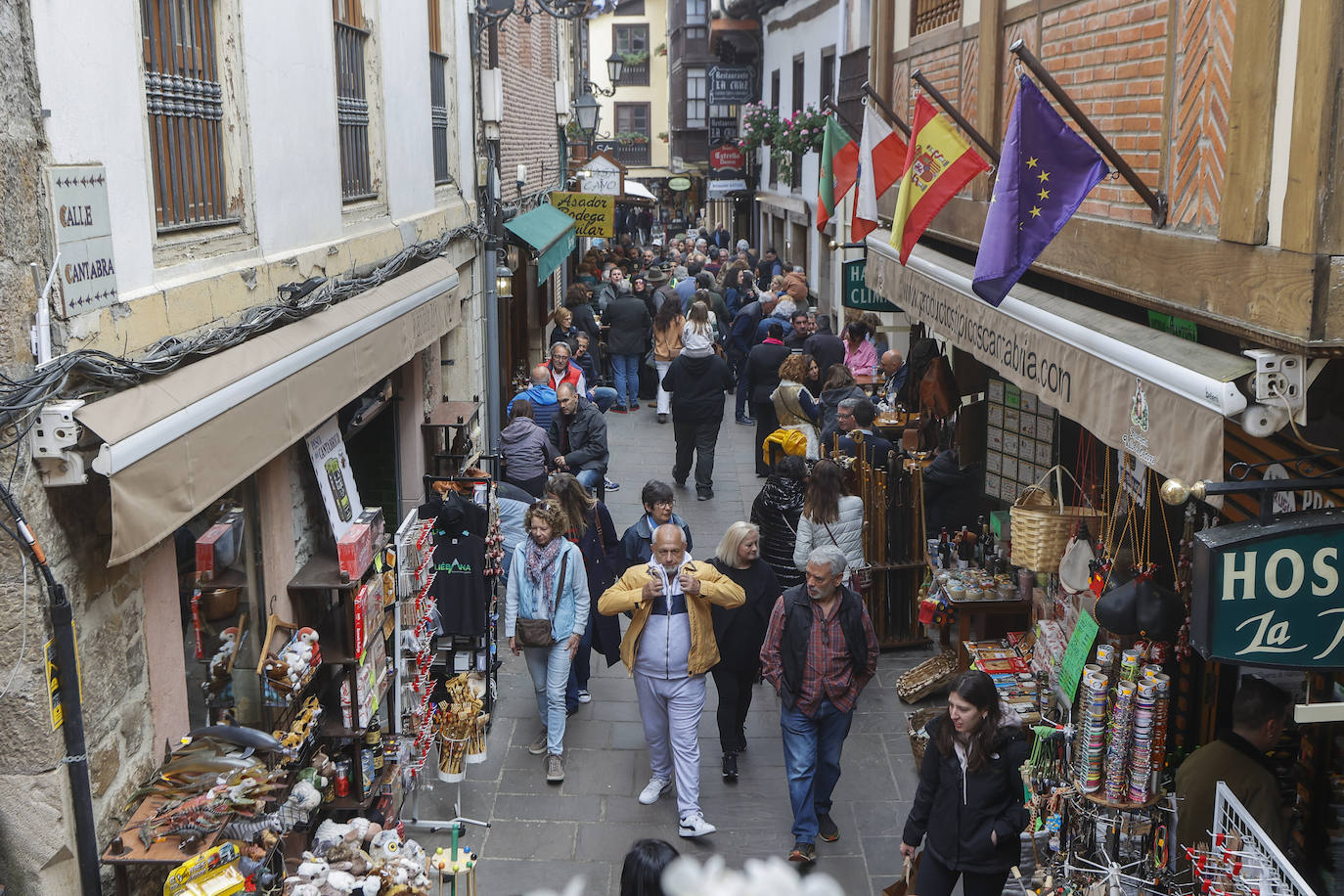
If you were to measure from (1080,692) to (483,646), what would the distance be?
4220mm

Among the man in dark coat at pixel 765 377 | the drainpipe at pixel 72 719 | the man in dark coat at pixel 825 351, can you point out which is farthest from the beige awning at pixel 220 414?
the man in dark coat at pixel 825 351

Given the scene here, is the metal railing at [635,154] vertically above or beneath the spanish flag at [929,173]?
above

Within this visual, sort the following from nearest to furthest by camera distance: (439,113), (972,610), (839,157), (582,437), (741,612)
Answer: (741,612)
(972,610)
(839,157)
(439,113)
(582,437)

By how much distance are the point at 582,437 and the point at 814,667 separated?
18.1 feet

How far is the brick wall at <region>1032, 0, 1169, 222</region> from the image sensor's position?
5840 mm

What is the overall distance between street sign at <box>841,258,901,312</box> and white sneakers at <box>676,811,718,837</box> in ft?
20.5

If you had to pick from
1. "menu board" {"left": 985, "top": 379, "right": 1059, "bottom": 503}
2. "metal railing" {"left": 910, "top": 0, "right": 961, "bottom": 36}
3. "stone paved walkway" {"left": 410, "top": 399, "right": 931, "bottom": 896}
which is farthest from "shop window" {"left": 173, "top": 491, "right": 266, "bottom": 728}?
"metal railing" {"left": 910, "top": 0, "right": 961, "bottom": 36}

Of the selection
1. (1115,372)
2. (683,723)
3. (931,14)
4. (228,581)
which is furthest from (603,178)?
(1115,372)

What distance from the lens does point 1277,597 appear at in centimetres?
404

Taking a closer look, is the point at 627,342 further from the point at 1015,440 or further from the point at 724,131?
the point at 724,131

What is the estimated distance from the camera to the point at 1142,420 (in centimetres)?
487

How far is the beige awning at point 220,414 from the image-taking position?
3.99 meters

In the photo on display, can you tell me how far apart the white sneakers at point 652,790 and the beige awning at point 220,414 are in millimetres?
3005

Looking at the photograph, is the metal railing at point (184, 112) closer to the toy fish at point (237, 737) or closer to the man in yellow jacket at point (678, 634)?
the toy fish at point (237, 737)
